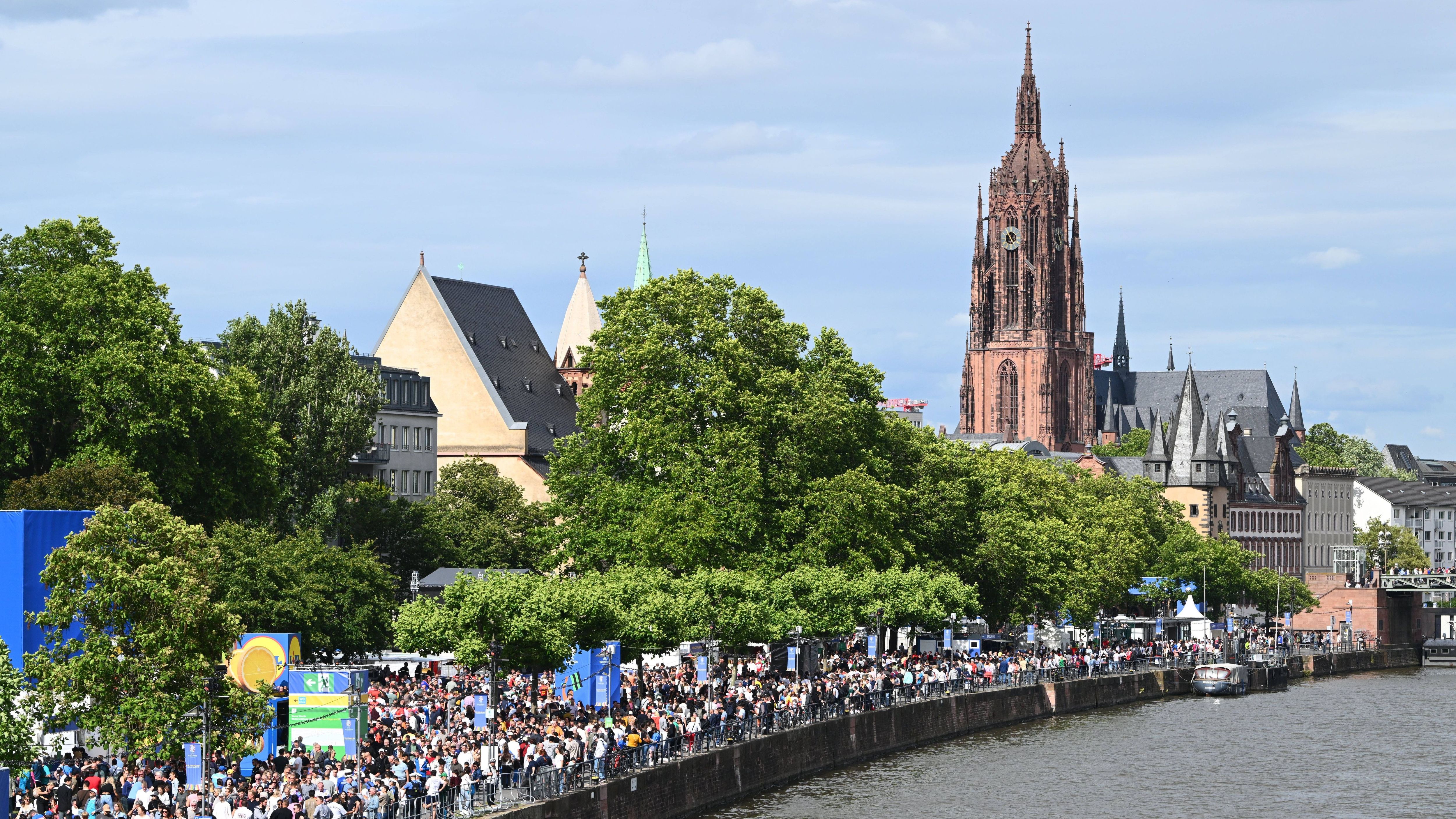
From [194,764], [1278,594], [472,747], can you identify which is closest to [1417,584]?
[1278,594]

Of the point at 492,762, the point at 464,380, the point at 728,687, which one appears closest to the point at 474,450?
the point at 464,380

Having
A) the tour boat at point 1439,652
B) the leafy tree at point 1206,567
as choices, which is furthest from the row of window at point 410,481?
the tour boat at point 1439,652

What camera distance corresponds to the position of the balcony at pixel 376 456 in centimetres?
9556

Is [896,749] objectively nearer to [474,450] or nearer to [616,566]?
[616,566]

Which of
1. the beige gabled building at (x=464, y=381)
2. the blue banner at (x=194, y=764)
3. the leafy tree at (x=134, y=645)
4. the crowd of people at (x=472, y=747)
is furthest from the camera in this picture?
the beige gabled building at (x=464, y=381)

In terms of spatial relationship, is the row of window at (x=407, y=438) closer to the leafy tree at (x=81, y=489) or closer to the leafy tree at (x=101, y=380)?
the leafy tree at (x=101, y=380)

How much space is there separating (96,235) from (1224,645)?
63730 mm

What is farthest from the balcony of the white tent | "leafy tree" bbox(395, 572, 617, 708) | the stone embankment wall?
"leafy tree" bbox(395, 572, 617, 708)

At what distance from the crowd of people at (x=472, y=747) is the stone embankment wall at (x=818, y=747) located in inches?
18.1

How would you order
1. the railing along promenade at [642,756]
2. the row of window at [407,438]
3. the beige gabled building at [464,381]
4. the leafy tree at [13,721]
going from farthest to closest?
the beige gabled building at [464,381], the row of window at [407,438], the railing along promenade at [642,756], the leafy tree at [13,721]

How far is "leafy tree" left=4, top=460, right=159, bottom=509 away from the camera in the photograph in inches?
2093

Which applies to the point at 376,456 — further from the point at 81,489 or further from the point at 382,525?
the point at 81,489

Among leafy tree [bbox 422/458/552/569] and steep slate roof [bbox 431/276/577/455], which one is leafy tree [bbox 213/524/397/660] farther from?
steep slate roof [bbox 431/276/577/455]

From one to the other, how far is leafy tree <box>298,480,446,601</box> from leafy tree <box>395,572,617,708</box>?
89.3 ft
